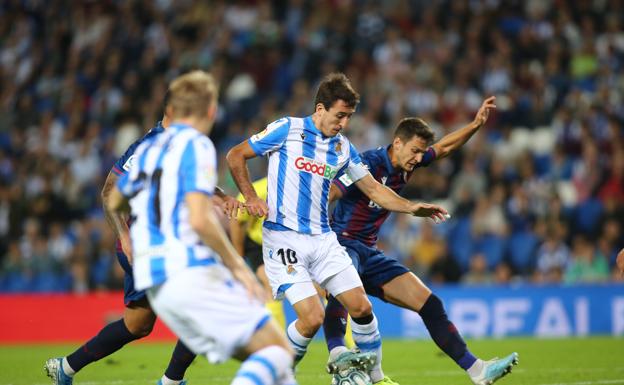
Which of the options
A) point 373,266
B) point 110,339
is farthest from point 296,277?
point 110,339

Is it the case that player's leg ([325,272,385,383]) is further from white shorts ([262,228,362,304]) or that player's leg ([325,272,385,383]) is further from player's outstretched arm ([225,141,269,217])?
player's outstretched arm ([225,141,269,217])

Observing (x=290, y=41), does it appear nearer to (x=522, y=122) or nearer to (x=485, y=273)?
(x=522, y=122)

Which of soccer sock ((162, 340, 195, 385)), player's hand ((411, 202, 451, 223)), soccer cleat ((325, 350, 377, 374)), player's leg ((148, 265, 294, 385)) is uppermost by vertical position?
player's hand ((411, 202, 451, 223))

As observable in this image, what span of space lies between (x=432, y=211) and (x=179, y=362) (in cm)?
225

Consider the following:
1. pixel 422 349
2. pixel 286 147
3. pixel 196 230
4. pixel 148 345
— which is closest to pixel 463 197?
pixel 422 349

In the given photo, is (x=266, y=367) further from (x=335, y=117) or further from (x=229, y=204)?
(x=335, y=117)

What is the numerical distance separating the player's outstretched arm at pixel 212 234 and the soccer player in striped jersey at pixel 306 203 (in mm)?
2249

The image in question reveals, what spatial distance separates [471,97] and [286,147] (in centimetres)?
1152

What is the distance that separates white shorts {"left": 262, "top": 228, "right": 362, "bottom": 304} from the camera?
7457 millimetres

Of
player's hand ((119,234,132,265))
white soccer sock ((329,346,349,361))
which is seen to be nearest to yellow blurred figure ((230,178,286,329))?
white soccer sock ((329,346,349,361))

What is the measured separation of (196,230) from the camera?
16.5ft

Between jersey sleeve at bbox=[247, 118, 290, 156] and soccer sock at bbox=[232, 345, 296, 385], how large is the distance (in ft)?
8.65

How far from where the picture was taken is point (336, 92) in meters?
7.47

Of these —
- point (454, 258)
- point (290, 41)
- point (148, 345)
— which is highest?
point (290, 41)
